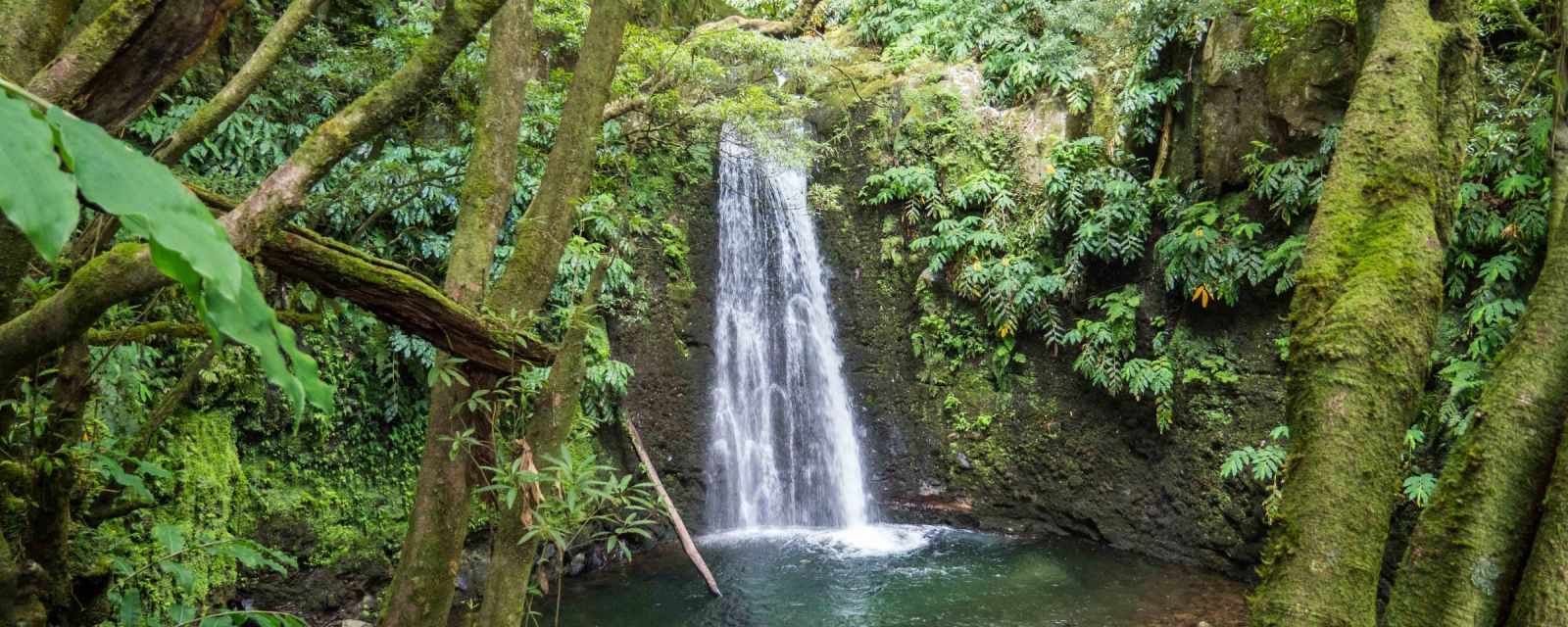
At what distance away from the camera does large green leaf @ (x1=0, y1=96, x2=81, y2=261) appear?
1.68 ft

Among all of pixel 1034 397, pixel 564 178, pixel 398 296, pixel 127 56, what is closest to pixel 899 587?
pixel 1034 397

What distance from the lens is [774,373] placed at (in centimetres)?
1016

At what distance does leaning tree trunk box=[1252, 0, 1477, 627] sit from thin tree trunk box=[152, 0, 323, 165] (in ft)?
8.30

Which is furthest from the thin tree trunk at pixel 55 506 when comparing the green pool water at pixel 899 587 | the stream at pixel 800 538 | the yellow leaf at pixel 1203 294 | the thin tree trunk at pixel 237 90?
the yellow leaf at pixel 1203 294

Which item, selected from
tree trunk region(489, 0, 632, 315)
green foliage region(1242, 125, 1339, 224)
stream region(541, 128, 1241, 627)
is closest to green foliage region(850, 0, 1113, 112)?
green foliage region(1242, 125, 1339, 224)

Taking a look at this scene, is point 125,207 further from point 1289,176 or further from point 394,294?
point 1289,176

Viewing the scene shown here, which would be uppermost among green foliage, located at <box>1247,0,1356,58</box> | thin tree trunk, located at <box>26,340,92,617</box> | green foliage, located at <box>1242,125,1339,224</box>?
green foliage, located at <box>1247,0,1356,58</box>

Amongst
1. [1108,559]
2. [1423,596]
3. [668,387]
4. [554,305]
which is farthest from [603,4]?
[1108,559]

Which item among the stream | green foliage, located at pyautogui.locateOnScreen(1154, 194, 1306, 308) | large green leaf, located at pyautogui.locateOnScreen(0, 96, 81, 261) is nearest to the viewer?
large green leaf, located at pyautogui.locateOnScreen(0, 96, 81, 261)

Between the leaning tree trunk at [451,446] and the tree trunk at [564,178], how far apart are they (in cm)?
15

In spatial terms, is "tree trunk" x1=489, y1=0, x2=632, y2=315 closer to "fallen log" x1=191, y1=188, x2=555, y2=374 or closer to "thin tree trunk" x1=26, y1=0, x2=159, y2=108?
"fallen log" x1=191, y1=188, x2=555, y2=374

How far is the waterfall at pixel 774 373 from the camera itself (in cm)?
970

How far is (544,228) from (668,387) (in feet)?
22.2

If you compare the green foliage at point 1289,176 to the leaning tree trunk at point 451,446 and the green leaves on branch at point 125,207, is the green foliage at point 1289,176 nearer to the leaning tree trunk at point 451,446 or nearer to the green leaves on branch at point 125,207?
the leaning tree trunk at point 451,446
